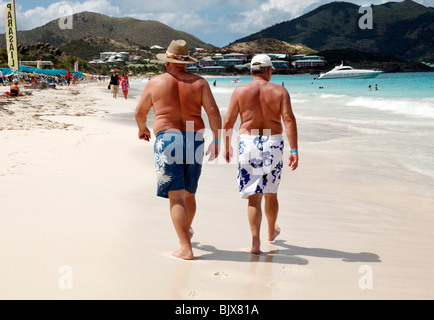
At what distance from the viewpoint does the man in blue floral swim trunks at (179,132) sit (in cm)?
351

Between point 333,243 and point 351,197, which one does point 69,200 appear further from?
point 351,197

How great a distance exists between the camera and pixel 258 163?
385cm

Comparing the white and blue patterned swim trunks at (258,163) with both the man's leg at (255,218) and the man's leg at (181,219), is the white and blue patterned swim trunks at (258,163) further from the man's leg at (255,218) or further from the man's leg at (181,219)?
the man's leg at (181,219)

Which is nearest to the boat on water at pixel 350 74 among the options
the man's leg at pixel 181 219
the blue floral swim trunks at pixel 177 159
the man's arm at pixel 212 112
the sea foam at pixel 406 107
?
the sea foam at pixel 406 107

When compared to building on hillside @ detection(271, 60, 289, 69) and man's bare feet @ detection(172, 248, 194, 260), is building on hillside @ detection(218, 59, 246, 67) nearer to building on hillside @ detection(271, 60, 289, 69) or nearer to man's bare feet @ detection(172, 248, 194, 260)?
building on hillside @ detection(271, 60, 289, 69)

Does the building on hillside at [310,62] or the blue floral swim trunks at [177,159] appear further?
the building on hillside at [310,62]

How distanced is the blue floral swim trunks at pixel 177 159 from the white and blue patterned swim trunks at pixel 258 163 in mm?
489

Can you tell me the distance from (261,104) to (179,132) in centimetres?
85

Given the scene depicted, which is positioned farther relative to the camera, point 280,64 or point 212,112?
point 280,64

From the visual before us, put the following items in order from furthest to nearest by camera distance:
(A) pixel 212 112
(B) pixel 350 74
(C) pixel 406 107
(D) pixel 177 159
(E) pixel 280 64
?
(E) pixel 280 64, (B) pixel 350 74, (C) pixel 406 107, (A) pixel 212 112, (D) pixel 177 159

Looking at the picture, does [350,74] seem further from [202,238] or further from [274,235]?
[202,238]

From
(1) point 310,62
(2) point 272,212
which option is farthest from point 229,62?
(2) point 272,212

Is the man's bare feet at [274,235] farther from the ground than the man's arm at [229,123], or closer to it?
closer to it

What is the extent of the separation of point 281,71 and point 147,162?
17169 centimetres
